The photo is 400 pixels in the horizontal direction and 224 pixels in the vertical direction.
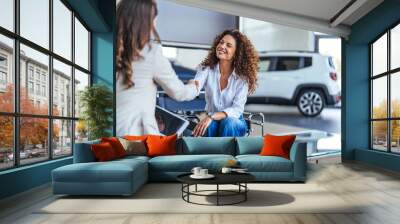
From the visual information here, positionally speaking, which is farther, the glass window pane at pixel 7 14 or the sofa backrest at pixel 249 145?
the sofa backrest at pixel 249 145

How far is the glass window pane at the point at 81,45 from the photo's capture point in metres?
7.74

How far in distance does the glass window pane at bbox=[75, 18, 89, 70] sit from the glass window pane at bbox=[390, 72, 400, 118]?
6.41 meters

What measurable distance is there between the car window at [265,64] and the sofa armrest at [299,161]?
11.3 ft

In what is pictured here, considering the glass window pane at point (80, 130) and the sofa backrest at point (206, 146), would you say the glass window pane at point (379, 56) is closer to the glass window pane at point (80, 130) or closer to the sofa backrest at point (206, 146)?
the sofa backrest at point (206, 146)

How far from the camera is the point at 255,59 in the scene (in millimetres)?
9164

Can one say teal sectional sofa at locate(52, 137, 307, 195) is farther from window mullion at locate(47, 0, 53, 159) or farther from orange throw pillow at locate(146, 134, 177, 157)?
window mullion at locate(47, 0, 53, 159)

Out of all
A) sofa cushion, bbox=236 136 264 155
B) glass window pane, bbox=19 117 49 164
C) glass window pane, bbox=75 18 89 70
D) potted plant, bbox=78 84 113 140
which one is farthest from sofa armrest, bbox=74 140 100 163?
glass window pane, bbox=75 18 89 70

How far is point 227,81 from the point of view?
9.04 m

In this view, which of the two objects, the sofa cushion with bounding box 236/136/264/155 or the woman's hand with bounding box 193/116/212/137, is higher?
the woman's hand with bounding box 193/116/212/137

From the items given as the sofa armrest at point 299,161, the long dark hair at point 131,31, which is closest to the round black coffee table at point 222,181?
the sofa armrest at point 299,161

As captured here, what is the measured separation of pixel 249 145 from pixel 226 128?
2.21 metres

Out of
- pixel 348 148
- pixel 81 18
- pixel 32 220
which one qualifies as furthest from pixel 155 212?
pixel 348 148

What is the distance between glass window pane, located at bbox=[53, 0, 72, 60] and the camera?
6594 mm

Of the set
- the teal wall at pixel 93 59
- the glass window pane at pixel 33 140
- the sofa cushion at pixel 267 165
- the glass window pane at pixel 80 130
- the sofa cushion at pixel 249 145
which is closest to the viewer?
the teal wall at pixel 93 59
